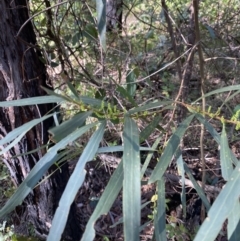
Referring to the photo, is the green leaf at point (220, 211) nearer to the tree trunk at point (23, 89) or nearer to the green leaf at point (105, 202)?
the green leaf at point (105, 202)

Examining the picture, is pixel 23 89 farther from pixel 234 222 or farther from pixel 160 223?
pixel 234 222

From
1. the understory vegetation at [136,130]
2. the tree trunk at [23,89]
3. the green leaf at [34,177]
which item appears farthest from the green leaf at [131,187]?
the tree trunk at [23,89]

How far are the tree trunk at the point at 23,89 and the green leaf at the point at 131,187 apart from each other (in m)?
0.66

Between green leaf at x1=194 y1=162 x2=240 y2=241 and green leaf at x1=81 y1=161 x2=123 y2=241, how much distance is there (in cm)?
19

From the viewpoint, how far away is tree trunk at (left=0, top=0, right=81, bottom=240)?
4.83 ft

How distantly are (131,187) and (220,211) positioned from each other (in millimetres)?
176

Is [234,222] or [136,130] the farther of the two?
[136,130]

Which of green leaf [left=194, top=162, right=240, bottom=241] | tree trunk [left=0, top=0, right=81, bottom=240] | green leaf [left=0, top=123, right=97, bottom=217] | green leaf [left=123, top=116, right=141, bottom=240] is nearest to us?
green leaf [left=194, top=162, right=240, bottom=241]

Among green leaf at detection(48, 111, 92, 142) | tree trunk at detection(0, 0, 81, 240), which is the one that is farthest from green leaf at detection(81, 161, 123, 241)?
tree trunk at detection(0, 0, 81, 240)

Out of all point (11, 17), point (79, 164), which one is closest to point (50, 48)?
point (11, 17)

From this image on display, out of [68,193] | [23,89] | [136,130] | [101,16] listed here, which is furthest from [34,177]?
[23,89]

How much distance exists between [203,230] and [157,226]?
0.30 metres

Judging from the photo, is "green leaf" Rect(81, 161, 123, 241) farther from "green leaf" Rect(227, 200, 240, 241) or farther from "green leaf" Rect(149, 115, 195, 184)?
"green leaf" Rect(227, 200, 240, 241)

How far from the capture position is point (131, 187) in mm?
736
